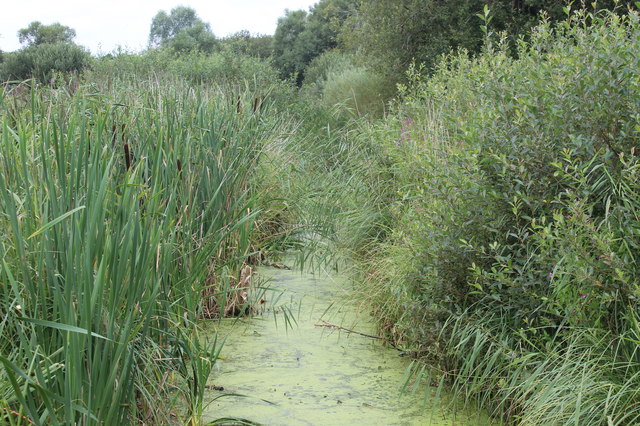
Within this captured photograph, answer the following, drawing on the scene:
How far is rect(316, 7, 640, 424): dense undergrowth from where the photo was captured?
259 centimetres

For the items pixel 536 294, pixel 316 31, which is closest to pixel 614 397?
pixel 536 294

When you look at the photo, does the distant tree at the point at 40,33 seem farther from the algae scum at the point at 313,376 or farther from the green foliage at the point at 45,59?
the algae scum at the point at 313,376

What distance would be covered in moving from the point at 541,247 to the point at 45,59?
23.5 meters

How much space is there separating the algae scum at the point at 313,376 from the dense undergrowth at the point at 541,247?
8.3 inches

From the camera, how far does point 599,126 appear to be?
302 centimetres

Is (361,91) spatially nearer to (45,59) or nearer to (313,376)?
(313,376)

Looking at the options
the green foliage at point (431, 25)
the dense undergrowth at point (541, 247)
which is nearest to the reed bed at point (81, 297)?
the dense undergrowth at point (541, 247)

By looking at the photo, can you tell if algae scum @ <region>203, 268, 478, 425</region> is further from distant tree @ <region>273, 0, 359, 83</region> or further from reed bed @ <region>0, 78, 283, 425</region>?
distant tree @ <region>273, 0, 359, 83</region>

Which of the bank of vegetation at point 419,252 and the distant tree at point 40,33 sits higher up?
the distant tree at point 40,33

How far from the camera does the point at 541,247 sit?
9.64 feet

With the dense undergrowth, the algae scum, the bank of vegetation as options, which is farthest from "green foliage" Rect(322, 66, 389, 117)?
the dense undergrowth

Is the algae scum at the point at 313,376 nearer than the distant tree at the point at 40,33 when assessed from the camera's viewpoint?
Yes

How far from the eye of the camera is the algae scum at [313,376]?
302cm

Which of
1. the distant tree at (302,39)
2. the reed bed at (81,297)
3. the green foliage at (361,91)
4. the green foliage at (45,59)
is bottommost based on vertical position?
the reed bed at (81,297)
